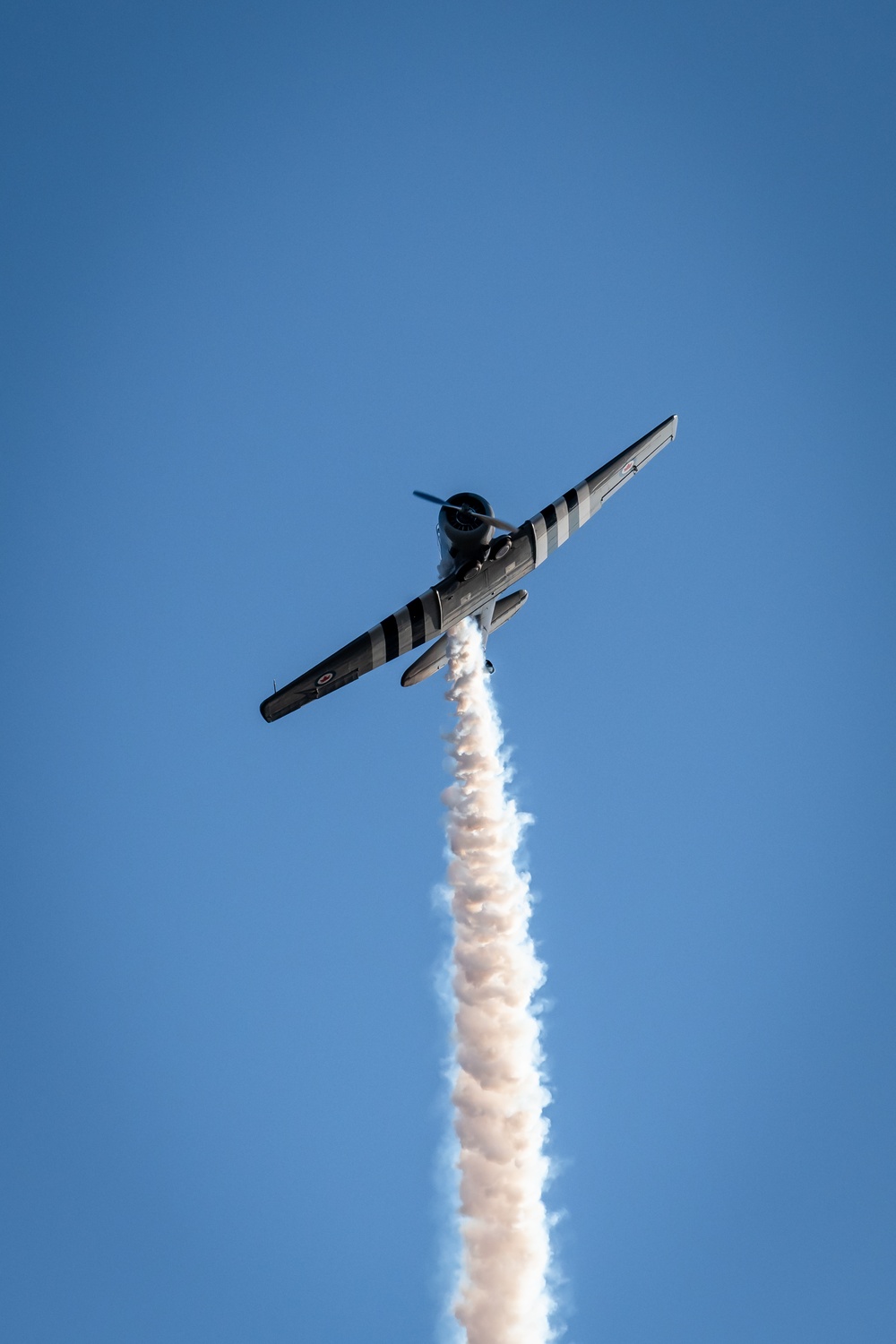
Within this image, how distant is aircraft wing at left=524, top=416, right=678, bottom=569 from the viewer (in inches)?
1800

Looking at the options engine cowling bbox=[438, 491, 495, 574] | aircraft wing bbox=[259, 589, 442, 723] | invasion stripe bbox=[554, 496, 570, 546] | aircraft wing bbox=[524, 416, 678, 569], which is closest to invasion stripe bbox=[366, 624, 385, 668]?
aircraft wing bbox=[259, 589, 442, 723]

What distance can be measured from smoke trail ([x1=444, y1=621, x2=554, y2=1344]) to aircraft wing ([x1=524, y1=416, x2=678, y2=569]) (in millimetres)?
4410

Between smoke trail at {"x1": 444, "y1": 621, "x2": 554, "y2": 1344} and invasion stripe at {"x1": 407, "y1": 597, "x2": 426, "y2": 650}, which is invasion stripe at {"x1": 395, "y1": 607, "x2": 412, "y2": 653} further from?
smoke trail at {"x1": 444, "y1": 621, "x2": 554, "y2": 1344}

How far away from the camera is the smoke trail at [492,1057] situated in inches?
1875

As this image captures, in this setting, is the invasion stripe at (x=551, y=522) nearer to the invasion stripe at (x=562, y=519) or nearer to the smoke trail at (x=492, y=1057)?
the invasion stripe at (x=562, y=519)

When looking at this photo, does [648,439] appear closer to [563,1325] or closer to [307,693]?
[307,693]

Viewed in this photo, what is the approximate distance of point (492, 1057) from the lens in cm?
4844

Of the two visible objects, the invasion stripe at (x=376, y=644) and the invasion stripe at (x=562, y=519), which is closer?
the invasion stripe at (x=376, y=644)

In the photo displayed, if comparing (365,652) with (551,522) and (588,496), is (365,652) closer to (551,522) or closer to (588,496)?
(551,522)

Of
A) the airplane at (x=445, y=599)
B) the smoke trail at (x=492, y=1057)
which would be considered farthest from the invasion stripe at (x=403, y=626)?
the smoke trail at (x=492, y=1057)

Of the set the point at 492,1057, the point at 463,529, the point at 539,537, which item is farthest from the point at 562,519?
the point at 492,1057

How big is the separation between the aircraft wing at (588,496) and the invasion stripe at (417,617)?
3.66 metres

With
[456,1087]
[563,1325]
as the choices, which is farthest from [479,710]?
[563,1325]

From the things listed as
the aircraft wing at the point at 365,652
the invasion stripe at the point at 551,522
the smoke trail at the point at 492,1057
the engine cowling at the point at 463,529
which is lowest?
the smoke trail at the point at 492,1057
